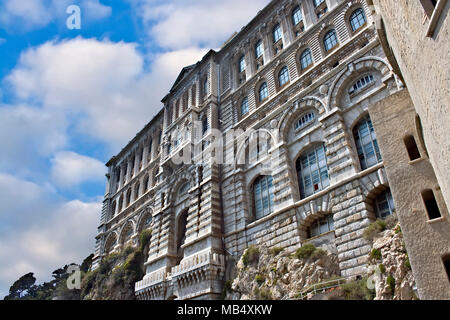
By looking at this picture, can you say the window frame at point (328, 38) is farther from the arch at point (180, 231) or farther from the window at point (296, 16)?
the arch at point (180, 231)

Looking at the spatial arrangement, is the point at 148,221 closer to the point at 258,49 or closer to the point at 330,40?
the point at 258,49

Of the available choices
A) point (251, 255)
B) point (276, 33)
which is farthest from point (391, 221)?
point (276, 33)

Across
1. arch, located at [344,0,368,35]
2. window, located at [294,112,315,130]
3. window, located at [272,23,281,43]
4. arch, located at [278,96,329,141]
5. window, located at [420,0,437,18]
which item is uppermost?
window, located at [272,23,281,43]

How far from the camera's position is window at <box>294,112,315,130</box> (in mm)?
20656

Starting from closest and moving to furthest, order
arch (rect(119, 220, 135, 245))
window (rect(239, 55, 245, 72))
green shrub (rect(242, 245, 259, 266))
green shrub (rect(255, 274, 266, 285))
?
green shrub (rect(255, 274, 266, 285)), green shrub (rect(242, 245, 259, 266)), window (rect(239, 55, 245, 72)), arch (rect(119, 220, 135, 245))

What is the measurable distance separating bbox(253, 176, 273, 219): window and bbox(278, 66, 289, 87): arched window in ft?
22.1

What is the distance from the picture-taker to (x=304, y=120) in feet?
69.1

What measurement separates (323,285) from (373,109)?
731 centimetres

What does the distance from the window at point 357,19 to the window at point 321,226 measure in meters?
11.1

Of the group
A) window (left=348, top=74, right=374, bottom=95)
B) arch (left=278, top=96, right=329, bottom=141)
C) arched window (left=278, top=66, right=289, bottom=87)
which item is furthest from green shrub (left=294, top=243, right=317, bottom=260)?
arched window (left=278, top=66, right=289, bottom=87)

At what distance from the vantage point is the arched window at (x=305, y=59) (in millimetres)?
23267

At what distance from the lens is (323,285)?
1516 cm

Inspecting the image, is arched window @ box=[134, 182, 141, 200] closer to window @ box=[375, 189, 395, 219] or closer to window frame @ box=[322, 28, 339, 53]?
window frame @ box=[322, 28, 339, 53]

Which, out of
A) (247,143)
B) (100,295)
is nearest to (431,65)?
(247,143)
